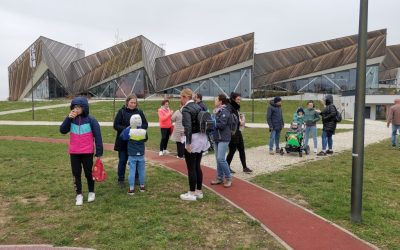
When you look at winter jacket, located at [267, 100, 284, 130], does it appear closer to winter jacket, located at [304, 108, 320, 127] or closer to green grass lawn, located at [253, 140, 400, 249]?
winter jacket, located at [304, 108, 320, 127]

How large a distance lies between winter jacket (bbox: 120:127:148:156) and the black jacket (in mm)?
882

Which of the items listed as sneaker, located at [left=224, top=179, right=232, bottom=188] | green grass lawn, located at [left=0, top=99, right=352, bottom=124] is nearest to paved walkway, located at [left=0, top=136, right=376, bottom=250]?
sneaker, located at [left=224, top=179, right=232, bottom=188]

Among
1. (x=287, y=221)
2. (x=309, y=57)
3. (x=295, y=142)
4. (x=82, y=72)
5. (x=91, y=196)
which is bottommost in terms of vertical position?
(x=287, y=221)

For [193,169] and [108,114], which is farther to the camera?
[108,114]

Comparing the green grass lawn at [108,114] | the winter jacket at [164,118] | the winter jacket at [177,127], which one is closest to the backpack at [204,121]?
the winter jacket at [177,127]

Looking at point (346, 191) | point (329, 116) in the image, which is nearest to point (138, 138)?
point (346, 191)

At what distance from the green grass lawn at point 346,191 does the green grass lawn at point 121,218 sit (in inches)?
52.5

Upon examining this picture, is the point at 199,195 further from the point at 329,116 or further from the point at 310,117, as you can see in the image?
the point at 310,117

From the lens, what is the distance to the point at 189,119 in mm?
5945

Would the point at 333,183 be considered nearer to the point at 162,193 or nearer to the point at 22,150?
the point at 162,193

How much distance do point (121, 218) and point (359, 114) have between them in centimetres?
365

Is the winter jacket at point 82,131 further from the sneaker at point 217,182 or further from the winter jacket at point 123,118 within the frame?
the sneaker at point 217,182

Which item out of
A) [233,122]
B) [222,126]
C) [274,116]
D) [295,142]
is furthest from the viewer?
[274,116]

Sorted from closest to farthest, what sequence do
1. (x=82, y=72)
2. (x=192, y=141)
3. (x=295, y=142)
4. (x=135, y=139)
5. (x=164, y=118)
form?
(x=192, y=141) → (x=135, y=139) → (x=164, y=118) → (x=295, y=142) → (x=82, y=72)
